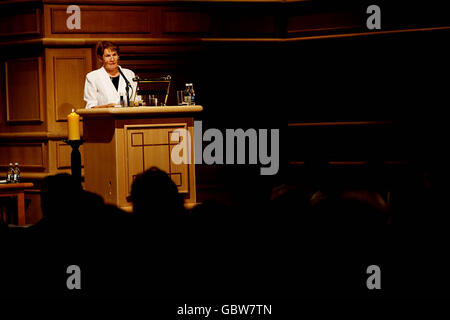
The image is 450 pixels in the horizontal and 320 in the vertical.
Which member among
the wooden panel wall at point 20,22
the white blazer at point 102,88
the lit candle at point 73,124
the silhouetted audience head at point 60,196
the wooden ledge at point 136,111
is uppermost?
the wooden panel wall at point 20,22

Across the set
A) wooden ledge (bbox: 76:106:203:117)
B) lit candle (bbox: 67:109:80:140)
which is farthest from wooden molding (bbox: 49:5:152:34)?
wooden ledge (bbox: 76:106:203:117)

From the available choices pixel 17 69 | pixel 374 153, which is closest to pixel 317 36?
pixel 374 153

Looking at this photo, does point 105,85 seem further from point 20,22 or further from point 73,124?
point 20,22

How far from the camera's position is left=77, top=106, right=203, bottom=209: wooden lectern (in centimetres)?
394

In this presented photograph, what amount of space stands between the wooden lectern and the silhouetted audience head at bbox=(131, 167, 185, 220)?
163 centimetres

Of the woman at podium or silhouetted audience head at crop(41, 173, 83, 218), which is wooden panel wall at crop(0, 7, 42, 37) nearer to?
the woman at podium

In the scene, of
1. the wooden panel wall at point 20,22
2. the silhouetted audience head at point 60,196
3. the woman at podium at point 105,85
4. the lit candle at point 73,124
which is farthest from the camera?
the wooden panel wall at point 20,22

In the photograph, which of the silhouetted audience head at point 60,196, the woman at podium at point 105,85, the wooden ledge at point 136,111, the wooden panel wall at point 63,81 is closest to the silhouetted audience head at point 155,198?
the silhouetted audience head at point 60,196

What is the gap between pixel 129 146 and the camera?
3963 mm

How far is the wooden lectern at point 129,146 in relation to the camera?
394 cm

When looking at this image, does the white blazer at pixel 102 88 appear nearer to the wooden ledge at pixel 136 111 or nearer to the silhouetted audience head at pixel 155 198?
the wooden ledge at pixel 136 111

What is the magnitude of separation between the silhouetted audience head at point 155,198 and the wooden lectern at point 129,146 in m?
1.63

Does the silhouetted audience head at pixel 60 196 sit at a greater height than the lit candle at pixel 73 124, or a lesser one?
lesser
